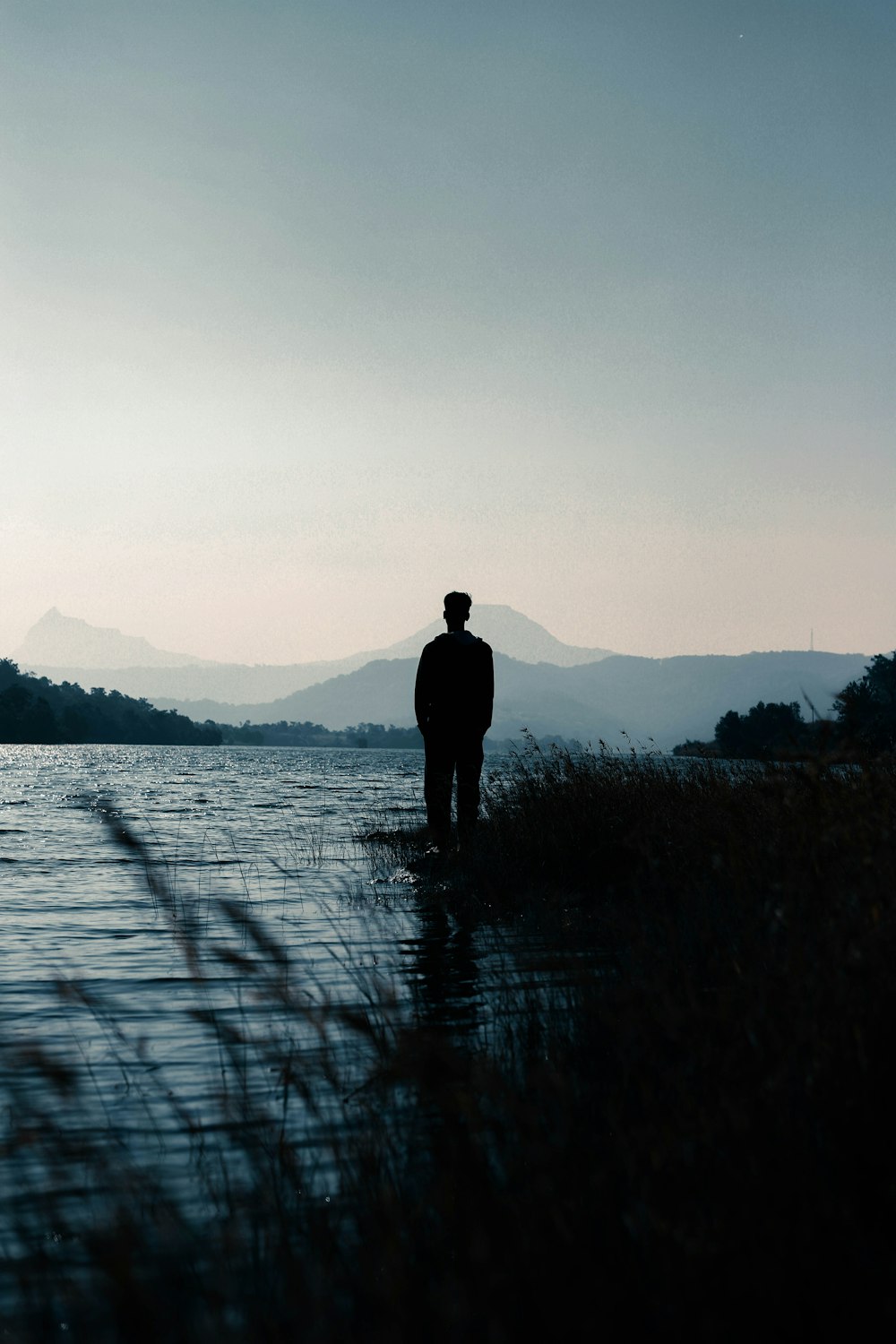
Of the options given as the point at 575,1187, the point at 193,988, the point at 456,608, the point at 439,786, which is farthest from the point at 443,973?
the point at 456,608

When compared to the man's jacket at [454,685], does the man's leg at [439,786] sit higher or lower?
lower

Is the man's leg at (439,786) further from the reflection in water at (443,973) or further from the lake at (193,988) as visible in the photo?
the reflection in water at (443,973)

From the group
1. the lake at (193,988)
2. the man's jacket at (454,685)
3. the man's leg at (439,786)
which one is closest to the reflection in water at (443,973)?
the lake at (193,988)

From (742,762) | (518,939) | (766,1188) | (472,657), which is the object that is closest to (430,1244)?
(766,1188)

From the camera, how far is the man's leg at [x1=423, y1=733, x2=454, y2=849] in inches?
440

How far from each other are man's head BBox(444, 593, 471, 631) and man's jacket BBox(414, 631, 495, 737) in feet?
0.82

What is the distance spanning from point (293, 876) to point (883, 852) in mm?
8701

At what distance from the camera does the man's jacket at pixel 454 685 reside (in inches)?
435

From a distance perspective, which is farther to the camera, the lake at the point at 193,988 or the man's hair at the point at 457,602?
the man's hair at the point at 457,602

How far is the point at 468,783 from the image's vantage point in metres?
11.4

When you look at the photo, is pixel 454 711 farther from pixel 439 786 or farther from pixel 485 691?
pixel 439 786

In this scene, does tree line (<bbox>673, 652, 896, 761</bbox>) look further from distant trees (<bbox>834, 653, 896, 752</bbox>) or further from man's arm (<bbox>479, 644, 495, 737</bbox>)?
man's arm (<bbox>479, 644, 495, 737</bbox>)

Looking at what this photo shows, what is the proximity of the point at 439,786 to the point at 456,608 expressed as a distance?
206 cm

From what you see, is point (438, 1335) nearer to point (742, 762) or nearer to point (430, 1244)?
point (430, 1244)
